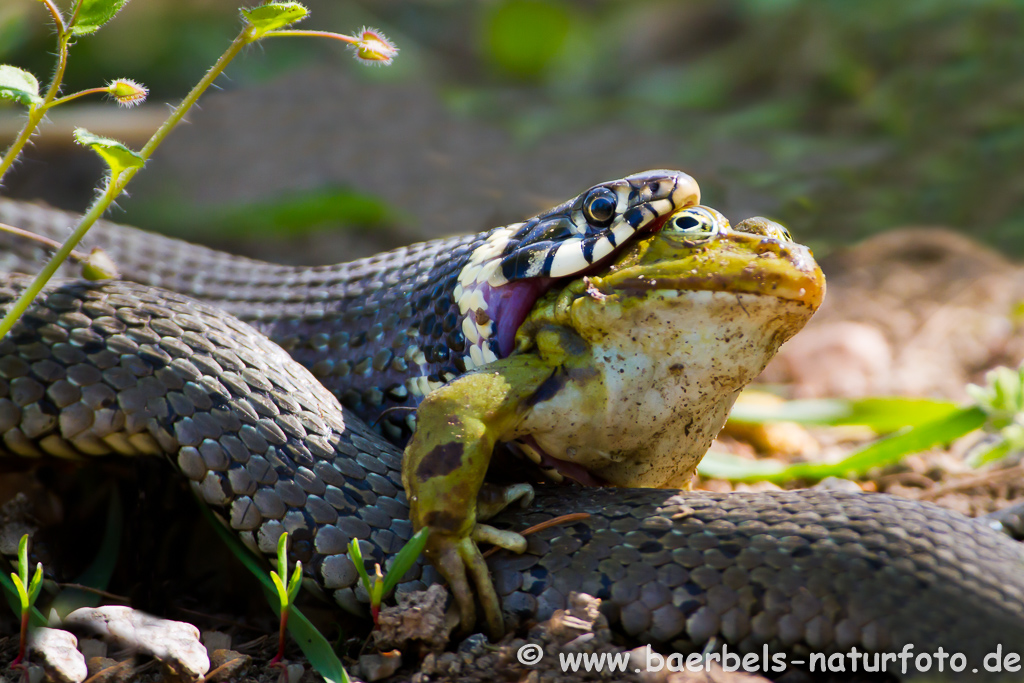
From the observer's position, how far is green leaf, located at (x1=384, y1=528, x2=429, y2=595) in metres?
2.21

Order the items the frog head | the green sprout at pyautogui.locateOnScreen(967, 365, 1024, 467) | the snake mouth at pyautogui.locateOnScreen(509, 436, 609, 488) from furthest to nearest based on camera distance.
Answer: the green sprout at pyautogui.locateOnScreen(967, 365, 1024, 467) → the snake mouth at pyautogui.locateOnScreen(509, 436, 609, 488) → the frog head

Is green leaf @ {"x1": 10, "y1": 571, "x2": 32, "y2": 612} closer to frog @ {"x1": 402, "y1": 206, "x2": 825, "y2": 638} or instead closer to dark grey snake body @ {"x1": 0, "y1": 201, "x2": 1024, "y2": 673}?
dark grey snake body @ {"x1": 0, "y1": 201, "x2": 1024, "y2": 673}

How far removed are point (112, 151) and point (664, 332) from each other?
4.86 feet

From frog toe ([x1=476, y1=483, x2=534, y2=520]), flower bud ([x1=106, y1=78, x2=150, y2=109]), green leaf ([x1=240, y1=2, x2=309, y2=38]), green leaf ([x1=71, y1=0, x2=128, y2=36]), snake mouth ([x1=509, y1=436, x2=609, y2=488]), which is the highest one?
green leaf ([x1=240, y1=2, x2=309, y2=38])

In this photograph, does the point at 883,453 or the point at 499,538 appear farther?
the point at 883,453

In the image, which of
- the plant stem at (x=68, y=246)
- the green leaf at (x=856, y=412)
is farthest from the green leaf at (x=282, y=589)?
the green leaf at (x=856, y=412)

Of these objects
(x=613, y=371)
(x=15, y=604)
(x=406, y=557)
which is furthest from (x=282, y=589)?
(x=613, y=371)

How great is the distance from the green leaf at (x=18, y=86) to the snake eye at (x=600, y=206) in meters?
1.43

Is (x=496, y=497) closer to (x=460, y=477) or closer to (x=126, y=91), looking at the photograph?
(x=460, y=477)

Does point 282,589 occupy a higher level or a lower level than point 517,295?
lower

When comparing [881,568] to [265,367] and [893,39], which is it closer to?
[265,367]

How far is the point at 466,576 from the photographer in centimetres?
227

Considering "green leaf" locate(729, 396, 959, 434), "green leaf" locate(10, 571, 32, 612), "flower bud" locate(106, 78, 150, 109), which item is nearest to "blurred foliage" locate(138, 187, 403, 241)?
"green leaf" locate(729, 396, 959, 434)

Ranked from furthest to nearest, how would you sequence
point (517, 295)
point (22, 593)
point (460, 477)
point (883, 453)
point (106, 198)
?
point (883, 453) < point (517, 295) < point (106, 198) < point (460, 477) < point (22, 593)
